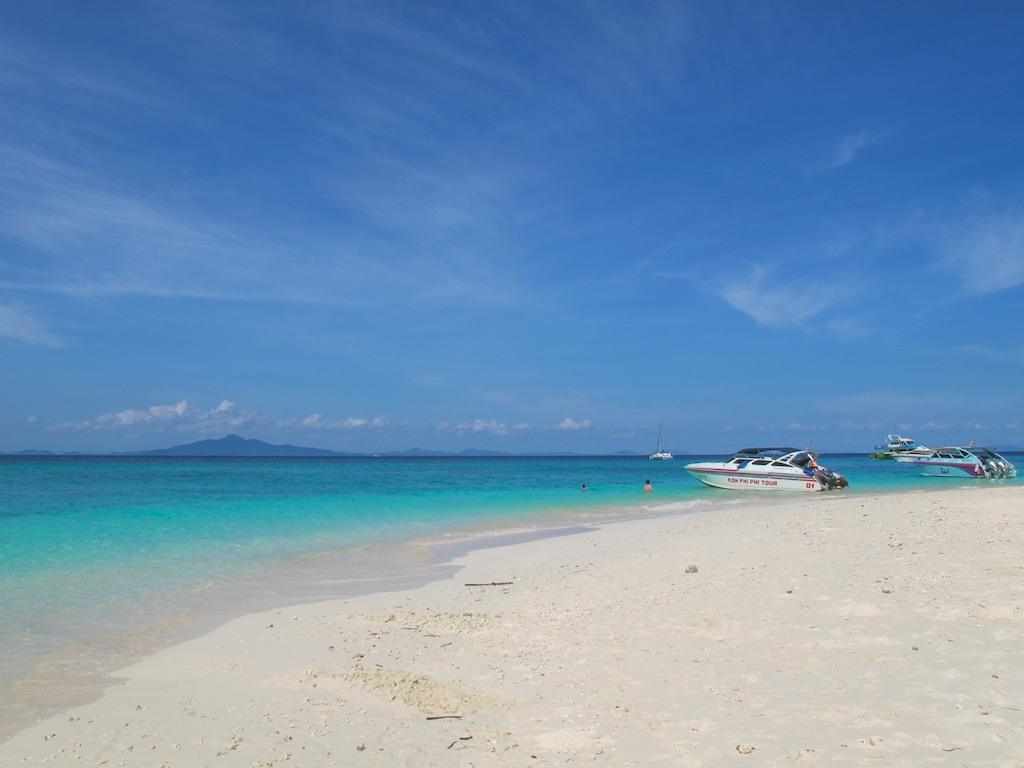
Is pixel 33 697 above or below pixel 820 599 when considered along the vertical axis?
below

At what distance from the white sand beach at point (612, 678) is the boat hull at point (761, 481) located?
93.8ft

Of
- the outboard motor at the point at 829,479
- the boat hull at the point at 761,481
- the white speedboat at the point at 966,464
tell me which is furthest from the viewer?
the white speedboat at the point at 966,464

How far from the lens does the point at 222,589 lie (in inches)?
511

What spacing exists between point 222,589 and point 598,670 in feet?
28.7

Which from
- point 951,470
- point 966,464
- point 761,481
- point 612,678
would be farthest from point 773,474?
point 612,678

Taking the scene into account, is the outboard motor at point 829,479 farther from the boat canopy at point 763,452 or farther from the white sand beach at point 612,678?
the white sand beach at point 612,678

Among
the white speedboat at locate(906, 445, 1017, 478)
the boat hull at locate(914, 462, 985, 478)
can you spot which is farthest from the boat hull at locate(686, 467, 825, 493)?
the white speedboat at locate(906, 445, 1017, 478)

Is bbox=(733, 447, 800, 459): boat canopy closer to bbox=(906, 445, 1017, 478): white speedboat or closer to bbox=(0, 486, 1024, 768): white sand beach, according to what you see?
bbox=(906, 445, 1017, 478): white speedboat

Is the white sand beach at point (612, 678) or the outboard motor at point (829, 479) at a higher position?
the outboard motor at point (829, 479)

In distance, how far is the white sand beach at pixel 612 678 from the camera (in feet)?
17.7

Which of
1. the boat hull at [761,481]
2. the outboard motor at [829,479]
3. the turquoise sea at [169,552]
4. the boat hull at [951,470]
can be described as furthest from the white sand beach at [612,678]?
the boat hull at [951,470]

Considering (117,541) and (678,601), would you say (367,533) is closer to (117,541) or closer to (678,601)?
(117,541)

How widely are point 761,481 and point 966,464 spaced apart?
74.0 ft

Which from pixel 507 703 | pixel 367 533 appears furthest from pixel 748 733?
pixel 367 533
